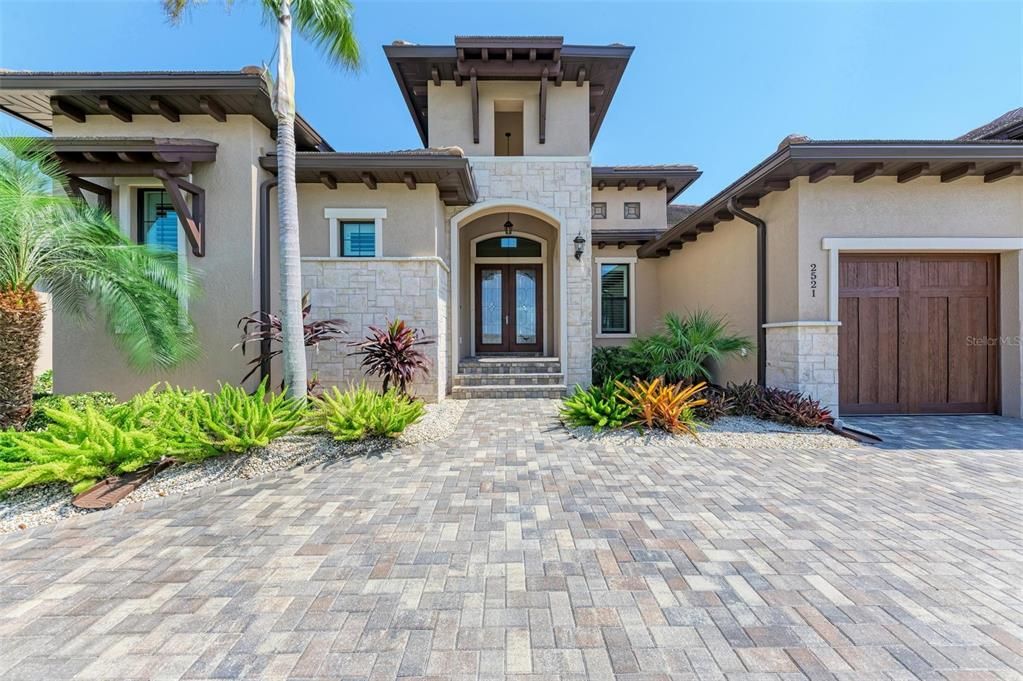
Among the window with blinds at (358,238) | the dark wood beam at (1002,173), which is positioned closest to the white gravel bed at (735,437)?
the dark wood beam at (1002,173)

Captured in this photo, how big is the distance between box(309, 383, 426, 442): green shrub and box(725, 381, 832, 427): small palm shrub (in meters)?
5.26

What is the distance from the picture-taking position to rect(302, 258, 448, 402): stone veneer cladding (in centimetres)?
771

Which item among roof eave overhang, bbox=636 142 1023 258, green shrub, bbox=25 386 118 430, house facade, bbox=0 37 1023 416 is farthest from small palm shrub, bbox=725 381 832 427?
green shrub, bbox=25 386 118 430

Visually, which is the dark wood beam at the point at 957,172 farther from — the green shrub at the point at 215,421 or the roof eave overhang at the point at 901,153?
the green shrub at the point at 215,421

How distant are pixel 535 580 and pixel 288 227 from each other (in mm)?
5426

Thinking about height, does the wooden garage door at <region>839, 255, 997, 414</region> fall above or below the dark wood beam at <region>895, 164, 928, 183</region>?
below

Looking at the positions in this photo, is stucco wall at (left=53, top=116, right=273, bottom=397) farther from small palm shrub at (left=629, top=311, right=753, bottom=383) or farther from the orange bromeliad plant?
small palm shrub at (left=629, top=311, right=753, bottom=383)

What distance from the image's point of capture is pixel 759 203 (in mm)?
7652

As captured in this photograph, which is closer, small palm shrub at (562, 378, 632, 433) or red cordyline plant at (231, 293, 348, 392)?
small palm shrub at (562, 378, 632, 433)

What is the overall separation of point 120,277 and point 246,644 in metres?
6.20

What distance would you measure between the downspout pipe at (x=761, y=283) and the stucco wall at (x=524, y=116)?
3.65 m

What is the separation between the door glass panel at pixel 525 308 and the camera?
11.7 m

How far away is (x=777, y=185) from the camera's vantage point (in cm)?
680

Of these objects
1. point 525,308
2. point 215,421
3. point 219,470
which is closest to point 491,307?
point 525,308
